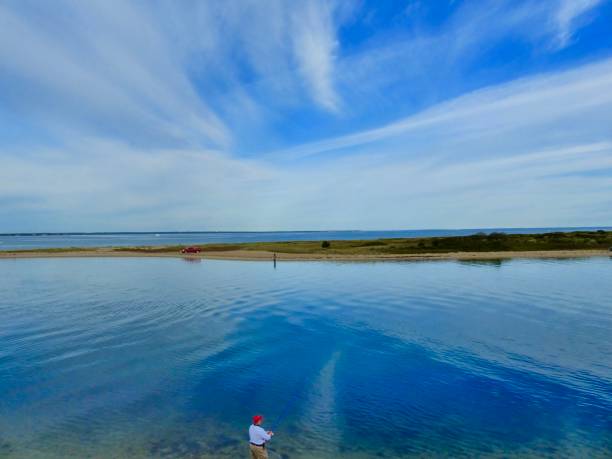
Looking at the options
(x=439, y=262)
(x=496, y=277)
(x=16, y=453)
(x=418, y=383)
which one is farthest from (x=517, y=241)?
(x=16, y=453)

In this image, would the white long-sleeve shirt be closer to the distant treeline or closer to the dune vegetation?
the dune vegetation

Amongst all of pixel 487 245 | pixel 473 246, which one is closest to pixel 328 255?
pixel 473 246

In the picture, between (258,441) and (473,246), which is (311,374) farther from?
(473,246)

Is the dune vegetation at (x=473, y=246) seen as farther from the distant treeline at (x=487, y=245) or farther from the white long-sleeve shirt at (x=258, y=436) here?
the white long-sleeve shirt at (x=258, y=436)

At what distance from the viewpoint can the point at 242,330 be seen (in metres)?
33.8

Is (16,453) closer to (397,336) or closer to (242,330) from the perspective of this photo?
(242,330)

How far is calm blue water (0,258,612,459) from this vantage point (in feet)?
54.9

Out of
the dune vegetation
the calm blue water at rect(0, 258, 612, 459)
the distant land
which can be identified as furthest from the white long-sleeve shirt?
the dune vegetation

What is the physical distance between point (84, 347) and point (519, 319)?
3750 centimetres

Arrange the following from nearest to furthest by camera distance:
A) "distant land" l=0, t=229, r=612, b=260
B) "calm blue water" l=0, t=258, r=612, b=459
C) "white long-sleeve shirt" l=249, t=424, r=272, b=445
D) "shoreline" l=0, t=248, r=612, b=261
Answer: "white long-sleeve shirt" l=249, t=424, r=272, b=445 → "calm blue water" l=0, t=258, r=612, b=459 → "shoreline" l=0, t=248, r=612, b=261 → "distant land" l=0, t=229, r=612, b=260

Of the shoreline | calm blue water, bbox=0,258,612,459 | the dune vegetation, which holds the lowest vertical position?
calm blue water, bbox=0,258,612,459

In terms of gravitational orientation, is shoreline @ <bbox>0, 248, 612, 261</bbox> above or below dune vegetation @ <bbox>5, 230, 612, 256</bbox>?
below

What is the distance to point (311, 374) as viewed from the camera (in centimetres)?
2420

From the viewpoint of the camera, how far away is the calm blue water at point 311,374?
658 inches
